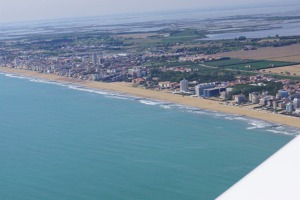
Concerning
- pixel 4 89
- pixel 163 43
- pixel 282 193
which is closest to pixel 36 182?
pixel 282 193

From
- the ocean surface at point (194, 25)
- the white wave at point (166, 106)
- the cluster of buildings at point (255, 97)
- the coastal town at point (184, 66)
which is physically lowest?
the ocean surface at point (194, 25)

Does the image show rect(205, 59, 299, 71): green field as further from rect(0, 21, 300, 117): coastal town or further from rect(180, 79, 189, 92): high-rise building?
rect(180, 79, 189, 92): high-rise building

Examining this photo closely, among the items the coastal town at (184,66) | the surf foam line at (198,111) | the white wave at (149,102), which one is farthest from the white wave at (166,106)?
the coastal town at (184,66)

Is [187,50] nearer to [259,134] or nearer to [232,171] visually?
[259,134]

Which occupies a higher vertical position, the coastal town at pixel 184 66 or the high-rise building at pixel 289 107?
the high-rise building at pixel 289 107

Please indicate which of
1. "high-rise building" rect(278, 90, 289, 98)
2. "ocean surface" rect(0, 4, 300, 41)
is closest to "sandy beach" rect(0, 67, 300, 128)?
"high-rise building" rect(278, 90, 289, 98)

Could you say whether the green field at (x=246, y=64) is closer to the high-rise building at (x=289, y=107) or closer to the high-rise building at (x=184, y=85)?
the high-rise building at (x=184, y=85)

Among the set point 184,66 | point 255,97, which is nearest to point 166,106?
point 255,97
